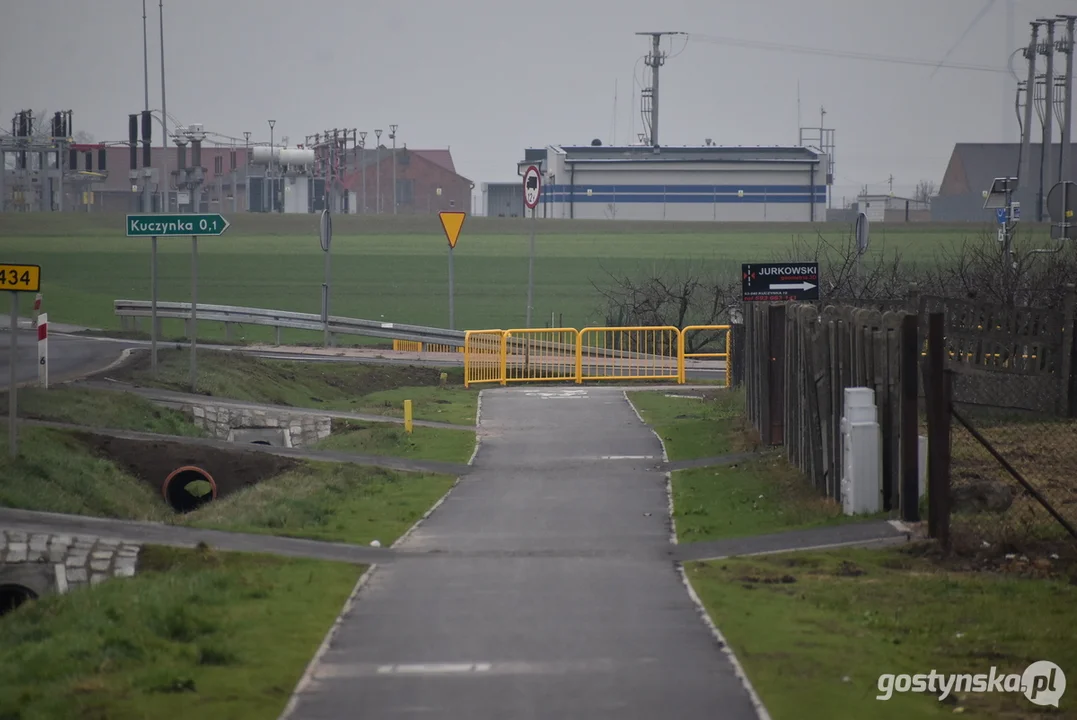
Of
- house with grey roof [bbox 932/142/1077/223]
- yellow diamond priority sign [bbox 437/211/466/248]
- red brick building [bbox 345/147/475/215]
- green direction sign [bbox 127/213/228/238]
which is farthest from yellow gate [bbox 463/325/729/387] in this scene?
red brick building [bbox 345/147/475/215]

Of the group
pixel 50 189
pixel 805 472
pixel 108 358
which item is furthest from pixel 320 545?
pixel 50 189

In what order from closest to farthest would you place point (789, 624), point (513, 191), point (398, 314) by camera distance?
point (789, 624) < point (398, 314) < point (513, 191)

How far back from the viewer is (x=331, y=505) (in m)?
15.3

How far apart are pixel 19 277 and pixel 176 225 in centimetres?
696

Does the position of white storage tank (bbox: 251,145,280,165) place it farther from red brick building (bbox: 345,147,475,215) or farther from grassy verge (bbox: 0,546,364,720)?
grassy verge (bbox: 0,546,364,720)

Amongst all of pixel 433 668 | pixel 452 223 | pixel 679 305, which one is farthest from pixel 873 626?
pixel 679 305

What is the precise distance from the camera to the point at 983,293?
25703mm

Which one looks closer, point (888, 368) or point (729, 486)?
point (888, 368)

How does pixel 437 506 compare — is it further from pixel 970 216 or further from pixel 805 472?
pixel 970 216

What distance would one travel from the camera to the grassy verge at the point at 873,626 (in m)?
7.69

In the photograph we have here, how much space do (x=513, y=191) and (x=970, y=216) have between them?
131ft

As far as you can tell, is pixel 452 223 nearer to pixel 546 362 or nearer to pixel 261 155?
pixel 546 362

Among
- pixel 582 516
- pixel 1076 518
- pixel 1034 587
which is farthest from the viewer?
pixel 582 516

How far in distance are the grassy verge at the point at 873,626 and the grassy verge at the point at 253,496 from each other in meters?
4.15
